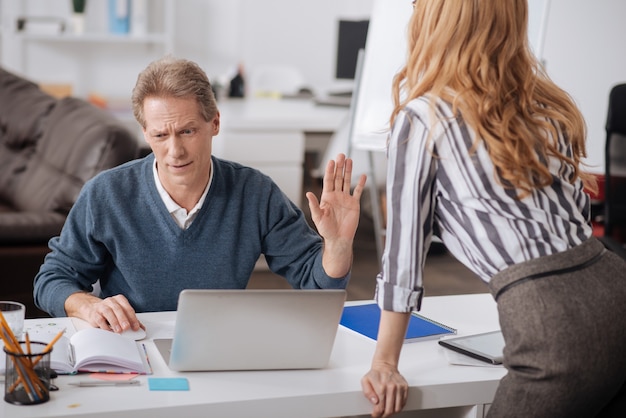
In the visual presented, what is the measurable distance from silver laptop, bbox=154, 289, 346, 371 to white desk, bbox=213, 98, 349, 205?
122 inches

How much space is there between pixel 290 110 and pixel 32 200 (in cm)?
189

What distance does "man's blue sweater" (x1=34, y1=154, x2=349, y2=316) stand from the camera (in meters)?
1.96

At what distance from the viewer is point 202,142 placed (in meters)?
1.95

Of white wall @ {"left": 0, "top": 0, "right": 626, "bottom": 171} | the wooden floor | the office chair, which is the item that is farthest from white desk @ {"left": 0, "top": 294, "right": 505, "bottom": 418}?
white wall @ {"left": 0, "top": 0, "right": 626, "bottom": 171}

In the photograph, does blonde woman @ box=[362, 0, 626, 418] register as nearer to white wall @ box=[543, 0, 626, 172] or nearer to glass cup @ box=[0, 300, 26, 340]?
glass cup @ box=[0, 300, 26, 340]

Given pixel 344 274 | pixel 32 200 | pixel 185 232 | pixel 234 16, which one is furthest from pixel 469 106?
pixel 234 16

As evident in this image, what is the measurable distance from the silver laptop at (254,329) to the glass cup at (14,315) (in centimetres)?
26

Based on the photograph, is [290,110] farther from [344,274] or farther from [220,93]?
[344,274]

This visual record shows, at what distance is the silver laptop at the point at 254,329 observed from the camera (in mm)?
1447

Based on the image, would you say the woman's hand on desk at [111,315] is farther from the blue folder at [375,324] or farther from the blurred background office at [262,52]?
the blurred background office at [262,52]

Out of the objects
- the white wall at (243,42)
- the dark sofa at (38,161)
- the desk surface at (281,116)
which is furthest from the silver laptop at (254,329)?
the white wall at (243,42)

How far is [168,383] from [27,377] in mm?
227

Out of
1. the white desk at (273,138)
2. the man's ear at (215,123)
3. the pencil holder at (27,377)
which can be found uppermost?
the man's ear at (215,123)

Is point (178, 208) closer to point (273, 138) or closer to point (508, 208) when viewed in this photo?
point (508, 208)
